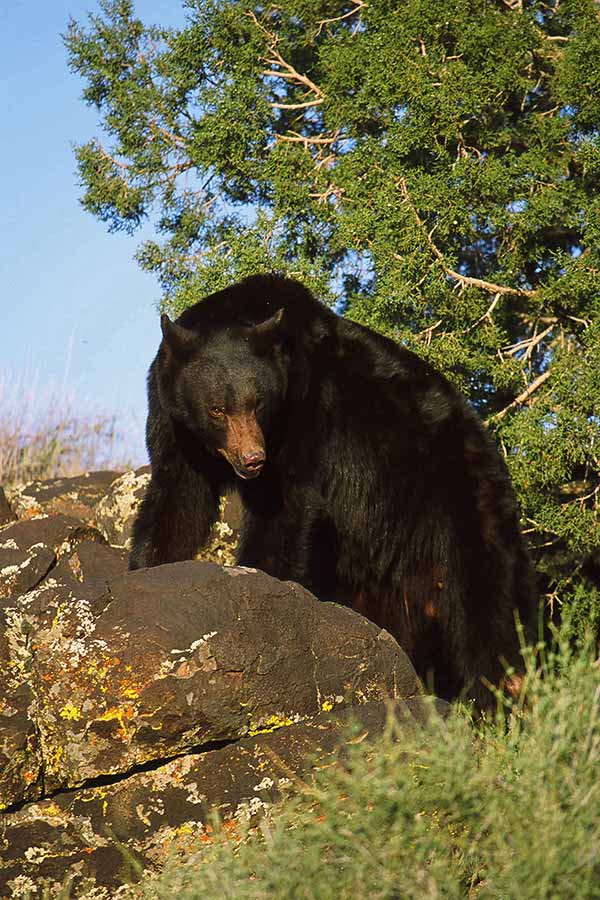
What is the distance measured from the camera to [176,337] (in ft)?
18.7

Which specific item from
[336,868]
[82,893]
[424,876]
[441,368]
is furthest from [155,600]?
[441,368]

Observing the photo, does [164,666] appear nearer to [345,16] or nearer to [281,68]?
[345,16]

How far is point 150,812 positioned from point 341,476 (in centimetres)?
214

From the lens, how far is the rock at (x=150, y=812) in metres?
3.90

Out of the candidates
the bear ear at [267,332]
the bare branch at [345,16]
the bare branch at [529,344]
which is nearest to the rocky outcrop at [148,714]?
the bear ear at [267,332]

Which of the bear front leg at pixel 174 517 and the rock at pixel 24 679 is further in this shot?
the bear front leg at pixel 174 517

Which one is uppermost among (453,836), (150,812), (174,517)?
(174,517)

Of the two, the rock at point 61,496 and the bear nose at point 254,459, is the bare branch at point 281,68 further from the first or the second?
the bear nose at point 254,459

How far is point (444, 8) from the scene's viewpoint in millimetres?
8312

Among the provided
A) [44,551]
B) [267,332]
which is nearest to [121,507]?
→ [44,551]

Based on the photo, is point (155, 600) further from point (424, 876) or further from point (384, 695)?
point (424, 876)

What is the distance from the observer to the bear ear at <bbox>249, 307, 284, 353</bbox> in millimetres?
5578

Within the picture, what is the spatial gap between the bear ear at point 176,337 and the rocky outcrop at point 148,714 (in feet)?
5.06

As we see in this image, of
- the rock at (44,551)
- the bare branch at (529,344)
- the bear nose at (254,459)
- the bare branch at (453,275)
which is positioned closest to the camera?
the bear nose at (254,459)
